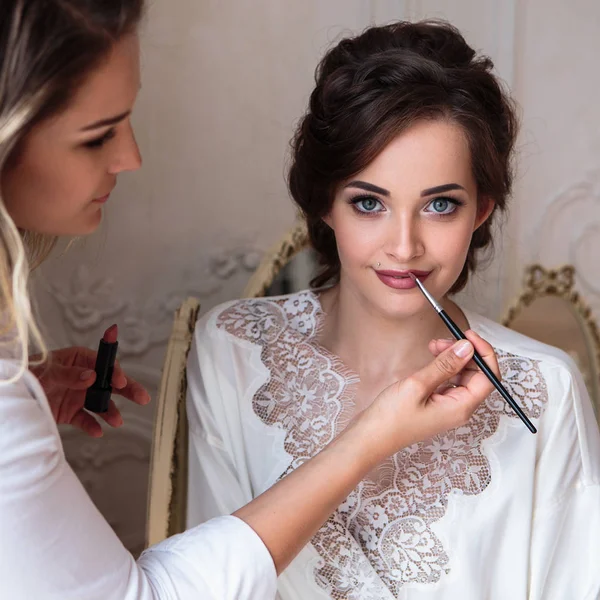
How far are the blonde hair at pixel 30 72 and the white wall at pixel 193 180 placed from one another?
84 centimetres

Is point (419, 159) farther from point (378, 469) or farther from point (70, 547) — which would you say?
point (70, 547)

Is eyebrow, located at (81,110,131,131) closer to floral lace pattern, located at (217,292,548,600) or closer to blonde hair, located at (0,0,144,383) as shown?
blonde hair, located at (0,0,144,383)

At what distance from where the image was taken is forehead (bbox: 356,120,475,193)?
53.0 inches

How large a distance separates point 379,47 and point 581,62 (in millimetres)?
1115

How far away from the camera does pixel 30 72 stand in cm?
90

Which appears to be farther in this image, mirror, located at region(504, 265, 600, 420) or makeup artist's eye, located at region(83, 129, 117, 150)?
mirror, located at region(504, 265, 600, 420)

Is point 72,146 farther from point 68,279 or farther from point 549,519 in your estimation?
point 549,519

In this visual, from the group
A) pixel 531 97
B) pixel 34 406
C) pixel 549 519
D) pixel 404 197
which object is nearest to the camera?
pixel 34 406

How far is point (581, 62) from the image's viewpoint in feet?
7.66

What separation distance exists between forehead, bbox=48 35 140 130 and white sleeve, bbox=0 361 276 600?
0.93 feet

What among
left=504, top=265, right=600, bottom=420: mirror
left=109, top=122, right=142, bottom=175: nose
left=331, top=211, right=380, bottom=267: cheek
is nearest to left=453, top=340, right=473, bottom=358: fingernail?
left=331, top=211, right=380, bottom=267: cheek

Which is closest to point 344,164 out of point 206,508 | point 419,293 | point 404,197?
point 404,197

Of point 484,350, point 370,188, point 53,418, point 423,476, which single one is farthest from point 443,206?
point 53,418

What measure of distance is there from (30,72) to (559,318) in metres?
1.48
